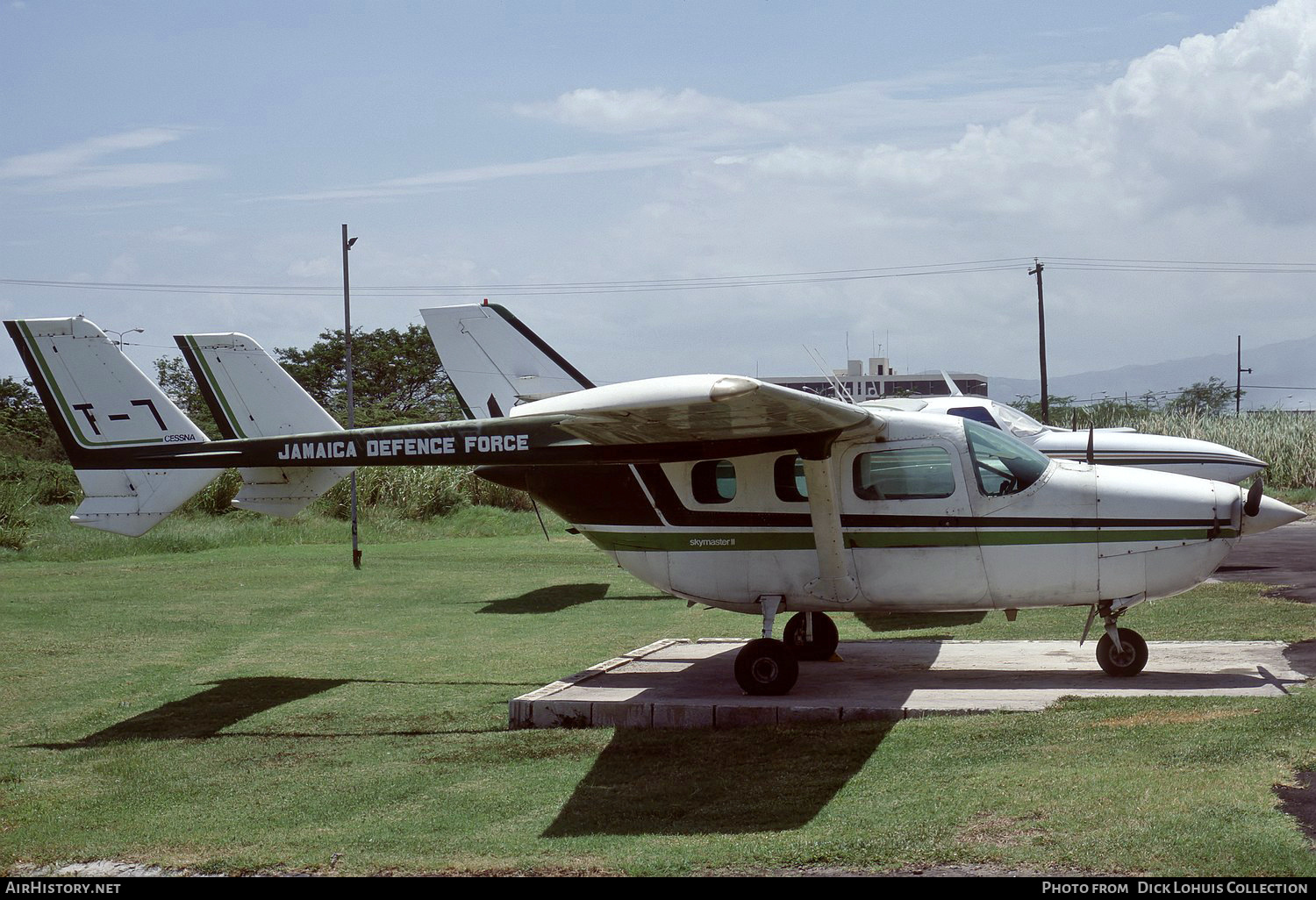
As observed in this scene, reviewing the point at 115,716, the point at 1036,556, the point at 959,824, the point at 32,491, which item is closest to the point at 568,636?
the point at 115,716

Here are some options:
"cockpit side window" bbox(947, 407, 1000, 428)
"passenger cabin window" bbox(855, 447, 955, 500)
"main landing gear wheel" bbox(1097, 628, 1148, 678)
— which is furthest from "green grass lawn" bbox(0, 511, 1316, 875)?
"cockpit side window" bbox(947, 407, 1000, 428)

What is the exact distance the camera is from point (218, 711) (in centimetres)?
1136

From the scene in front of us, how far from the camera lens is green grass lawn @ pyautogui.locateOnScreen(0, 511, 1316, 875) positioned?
6.59 meters

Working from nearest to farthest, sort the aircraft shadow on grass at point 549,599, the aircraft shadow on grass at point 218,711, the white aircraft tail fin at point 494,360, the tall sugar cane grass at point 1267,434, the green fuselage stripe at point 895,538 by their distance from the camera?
the green fuselage stripe at point 895,538 → the aircraft shadow on grass at point 218,711 → the aircraft shadow on grass at point 549,599 → the white aircraft tail fin at point 494,360 → the tall sugar cane grass at point 1267,434

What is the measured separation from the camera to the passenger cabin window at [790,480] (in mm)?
10758

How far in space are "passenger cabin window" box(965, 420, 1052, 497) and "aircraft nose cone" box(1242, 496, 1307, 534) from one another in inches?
63.9

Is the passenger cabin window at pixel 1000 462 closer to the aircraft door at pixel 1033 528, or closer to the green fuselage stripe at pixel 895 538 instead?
the aircraft door at pixel 1033 528

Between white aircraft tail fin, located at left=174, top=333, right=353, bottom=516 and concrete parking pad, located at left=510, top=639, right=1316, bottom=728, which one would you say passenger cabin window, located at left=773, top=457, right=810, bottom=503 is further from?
white aircraft tail fin, located at left=174, top=333, right=353, bottom=516

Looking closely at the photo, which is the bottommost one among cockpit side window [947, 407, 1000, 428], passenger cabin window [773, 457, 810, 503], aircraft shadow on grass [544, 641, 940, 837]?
aircraft shadow on grass [544, 641, 940, 837]

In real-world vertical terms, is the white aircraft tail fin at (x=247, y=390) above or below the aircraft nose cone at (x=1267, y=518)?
above

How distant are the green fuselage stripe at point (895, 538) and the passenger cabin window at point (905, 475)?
326 mm

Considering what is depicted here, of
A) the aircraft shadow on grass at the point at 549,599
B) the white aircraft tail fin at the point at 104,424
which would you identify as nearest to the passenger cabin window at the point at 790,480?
the white aircraft tail fin at the point at 104,424

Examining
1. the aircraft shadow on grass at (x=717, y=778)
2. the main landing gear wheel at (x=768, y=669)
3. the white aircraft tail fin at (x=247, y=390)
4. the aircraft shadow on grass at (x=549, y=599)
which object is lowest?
the aircraft shadow on grass at (x=549, y=599)

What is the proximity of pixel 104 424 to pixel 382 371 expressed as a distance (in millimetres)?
50295
